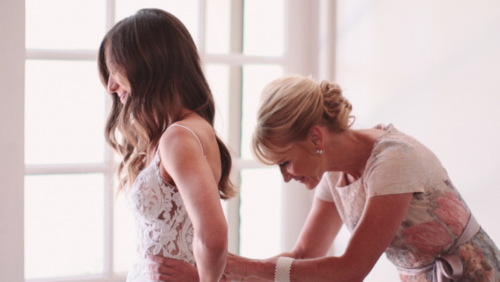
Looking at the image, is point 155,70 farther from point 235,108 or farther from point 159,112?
point 235,108

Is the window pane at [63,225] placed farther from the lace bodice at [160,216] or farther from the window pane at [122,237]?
the lace bodice at [160,216]

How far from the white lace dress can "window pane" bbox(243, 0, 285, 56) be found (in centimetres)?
116

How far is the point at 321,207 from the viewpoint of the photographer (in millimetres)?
1739

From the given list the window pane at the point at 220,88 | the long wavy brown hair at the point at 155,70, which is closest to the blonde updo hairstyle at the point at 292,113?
the long wavy brown hair at the point at 155,70

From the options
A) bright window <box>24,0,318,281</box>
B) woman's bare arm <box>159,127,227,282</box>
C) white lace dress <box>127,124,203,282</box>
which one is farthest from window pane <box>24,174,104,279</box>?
woman's bare arm <box>159,127,227,282</box>

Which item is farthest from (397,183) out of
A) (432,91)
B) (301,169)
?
(432,91)

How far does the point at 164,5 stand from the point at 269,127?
1.01m

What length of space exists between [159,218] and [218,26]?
1.17 metres

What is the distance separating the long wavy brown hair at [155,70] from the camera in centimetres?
124

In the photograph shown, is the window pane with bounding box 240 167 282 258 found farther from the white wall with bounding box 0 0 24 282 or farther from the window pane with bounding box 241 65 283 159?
the white wall with bounding box 0 0 24 282

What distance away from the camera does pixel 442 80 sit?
5.48 ft

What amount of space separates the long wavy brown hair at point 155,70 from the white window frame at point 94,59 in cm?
69

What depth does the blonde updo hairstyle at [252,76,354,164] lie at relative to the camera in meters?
1.38

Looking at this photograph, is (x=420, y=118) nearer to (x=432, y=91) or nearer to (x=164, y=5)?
(x=432, y=91)
